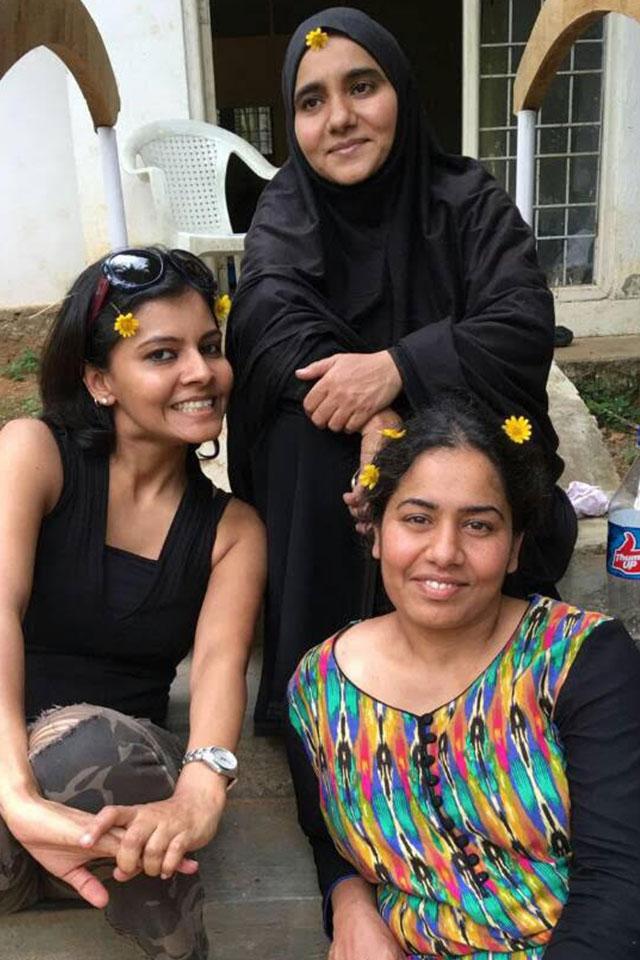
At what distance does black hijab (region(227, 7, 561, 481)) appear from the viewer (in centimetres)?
203

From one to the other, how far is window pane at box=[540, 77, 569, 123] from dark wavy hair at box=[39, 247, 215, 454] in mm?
4260

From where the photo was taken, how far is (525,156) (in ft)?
10.8

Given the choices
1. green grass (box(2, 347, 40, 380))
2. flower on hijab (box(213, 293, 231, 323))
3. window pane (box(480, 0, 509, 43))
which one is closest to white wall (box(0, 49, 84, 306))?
green grass (box(2, 347, 40, 380))

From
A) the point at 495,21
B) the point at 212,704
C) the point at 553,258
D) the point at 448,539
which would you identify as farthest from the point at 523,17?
the point at 212,704

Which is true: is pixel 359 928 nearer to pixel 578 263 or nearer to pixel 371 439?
pixel 371 439

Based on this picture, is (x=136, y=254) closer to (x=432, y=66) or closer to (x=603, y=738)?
(x=603, y=738)

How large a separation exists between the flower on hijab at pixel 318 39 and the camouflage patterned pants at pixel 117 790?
59.8 inches

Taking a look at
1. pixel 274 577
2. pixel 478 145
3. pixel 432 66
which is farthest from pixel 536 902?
pixel 432 66

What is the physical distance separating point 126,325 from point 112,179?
72.0 inches

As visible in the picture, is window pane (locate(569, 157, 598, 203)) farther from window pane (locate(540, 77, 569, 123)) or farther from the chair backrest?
the chair backrest

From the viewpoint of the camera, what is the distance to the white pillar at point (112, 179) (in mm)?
3221

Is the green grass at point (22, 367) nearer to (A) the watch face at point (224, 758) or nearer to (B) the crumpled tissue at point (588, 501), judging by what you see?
(B) the crumpled tissue at point (588, 501)

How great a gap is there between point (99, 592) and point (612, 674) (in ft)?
2.99

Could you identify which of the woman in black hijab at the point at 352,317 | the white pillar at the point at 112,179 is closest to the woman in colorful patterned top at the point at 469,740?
the woman in black hijab at the point at 352,317
